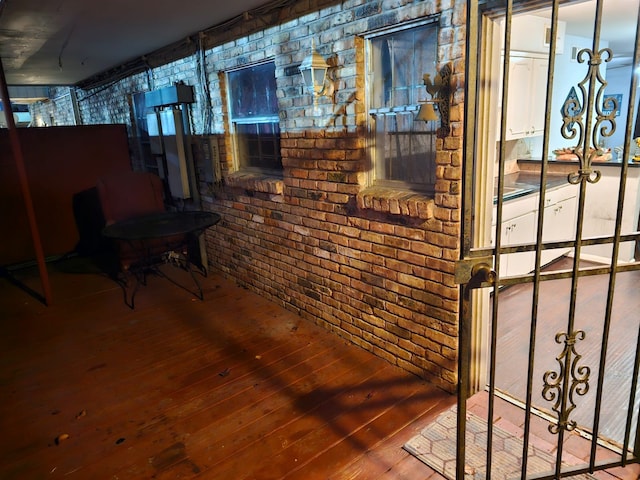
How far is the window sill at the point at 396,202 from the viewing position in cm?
250

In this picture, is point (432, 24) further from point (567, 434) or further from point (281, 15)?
point (567, 434)

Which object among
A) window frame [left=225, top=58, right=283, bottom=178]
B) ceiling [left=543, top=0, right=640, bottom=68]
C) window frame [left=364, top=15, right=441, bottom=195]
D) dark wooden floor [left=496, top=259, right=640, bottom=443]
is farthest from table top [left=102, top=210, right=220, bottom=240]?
ceiling [left=543, top=0, right=640, bottom=68]

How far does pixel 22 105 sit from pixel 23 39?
9.95 meters

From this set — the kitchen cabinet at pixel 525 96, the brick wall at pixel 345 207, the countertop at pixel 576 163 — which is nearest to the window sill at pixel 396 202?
the brick wall at pixel 345 207

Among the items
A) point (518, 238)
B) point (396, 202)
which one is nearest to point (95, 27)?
point (396, 202)

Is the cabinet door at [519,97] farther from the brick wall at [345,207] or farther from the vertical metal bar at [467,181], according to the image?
the vertical metal bar at [467,181]

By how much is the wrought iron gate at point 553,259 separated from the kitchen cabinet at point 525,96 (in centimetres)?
5

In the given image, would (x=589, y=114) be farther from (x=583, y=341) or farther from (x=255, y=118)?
(x=255, y=118)

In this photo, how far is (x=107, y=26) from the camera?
12.3ft

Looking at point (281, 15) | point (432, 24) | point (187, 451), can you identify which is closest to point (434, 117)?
point (432, 24)

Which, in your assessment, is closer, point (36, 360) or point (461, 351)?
point (461, 351)

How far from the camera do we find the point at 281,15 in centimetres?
324

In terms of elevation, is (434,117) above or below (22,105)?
below

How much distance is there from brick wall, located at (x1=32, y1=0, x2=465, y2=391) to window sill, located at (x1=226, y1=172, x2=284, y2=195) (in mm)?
13
